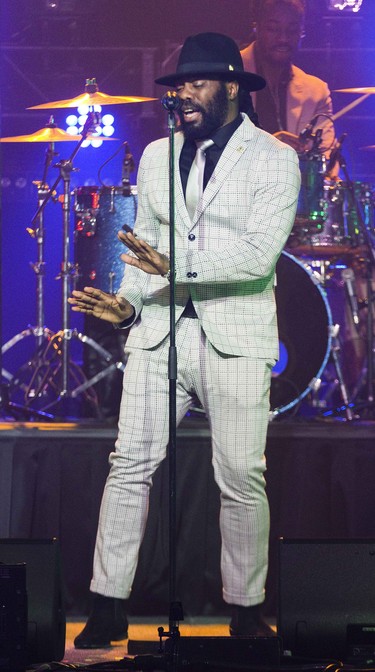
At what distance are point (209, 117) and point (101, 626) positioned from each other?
1.92 metres

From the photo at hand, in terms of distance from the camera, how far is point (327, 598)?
12.1 feet

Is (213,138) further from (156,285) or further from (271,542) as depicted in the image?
(271,542)

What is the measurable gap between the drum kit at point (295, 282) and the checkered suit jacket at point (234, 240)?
8.02 ft

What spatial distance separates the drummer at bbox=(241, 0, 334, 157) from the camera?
23.3 ft

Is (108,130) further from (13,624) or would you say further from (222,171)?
(13,624)

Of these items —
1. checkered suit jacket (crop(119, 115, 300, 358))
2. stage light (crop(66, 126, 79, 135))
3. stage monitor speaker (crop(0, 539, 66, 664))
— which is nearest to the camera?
stage monitor speaker (crop(0, 539, 66, 664))

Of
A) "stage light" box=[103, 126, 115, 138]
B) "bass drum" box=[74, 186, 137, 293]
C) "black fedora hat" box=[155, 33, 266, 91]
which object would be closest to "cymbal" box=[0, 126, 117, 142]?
"bass drum" box=[74, 186, 137, 293]

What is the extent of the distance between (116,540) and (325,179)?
3.50m

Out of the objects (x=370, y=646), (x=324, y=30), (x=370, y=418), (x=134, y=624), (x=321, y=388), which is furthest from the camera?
→ (x=324, y=30)

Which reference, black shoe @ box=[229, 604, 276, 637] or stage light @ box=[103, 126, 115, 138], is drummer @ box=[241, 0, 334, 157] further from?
black shoe @ box=[229, 604, 276, 637]

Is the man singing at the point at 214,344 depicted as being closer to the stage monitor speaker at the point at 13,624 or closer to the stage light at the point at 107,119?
the stage monitor speaker at the point at 13,624

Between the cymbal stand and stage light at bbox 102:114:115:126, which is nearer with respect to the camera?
the cymbal stand

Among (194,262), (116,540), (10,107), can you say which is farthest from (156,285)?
(10,107)

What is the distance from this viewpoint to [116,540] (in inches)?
157
